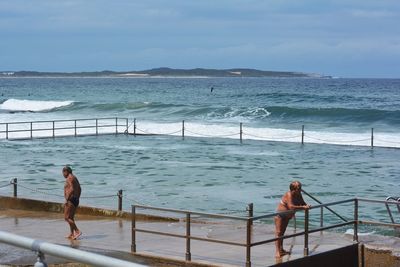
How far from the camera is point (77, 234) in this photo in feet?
49.2

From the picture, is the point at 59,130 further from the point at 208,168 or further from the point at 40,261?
the point at 40,261

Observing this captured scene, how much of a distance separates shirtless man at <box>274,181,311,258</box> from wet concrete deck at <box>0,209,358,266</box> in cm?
20

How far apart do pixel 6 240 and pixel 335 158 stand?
104 feet

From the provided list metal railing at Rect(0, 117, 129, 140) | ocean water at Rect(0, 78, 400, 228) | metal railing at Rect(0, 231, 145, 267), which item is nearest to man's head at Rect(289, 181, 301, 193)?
metal railing at Rect(0, 231, 145, 267)

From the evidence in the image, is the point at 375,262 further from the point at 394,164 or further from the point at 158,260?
the point at 394,164

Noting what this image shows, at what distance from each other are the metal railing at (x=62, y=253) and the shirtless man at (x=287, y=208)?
7.87 m

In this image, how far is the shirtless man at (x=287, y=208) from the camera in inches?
500

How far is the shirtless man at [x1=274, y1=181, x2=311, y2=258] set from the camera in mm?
12703

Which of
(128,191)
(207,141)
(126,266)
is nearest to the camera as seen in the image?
(126,266)

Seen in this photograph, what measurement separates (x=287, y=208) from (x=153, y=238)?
277cm

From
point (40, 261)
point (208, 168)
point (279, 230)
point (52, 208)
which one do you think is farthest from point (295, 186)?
point (208, 168)

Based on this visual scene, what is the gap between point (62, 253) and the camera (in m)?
4.70

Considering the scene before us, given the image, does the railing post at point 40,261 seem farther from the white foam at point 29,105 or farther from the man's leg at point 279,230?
the white foam at point 29,105

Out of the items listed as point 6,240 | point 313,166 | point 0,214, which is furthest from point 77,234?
point 313,166
